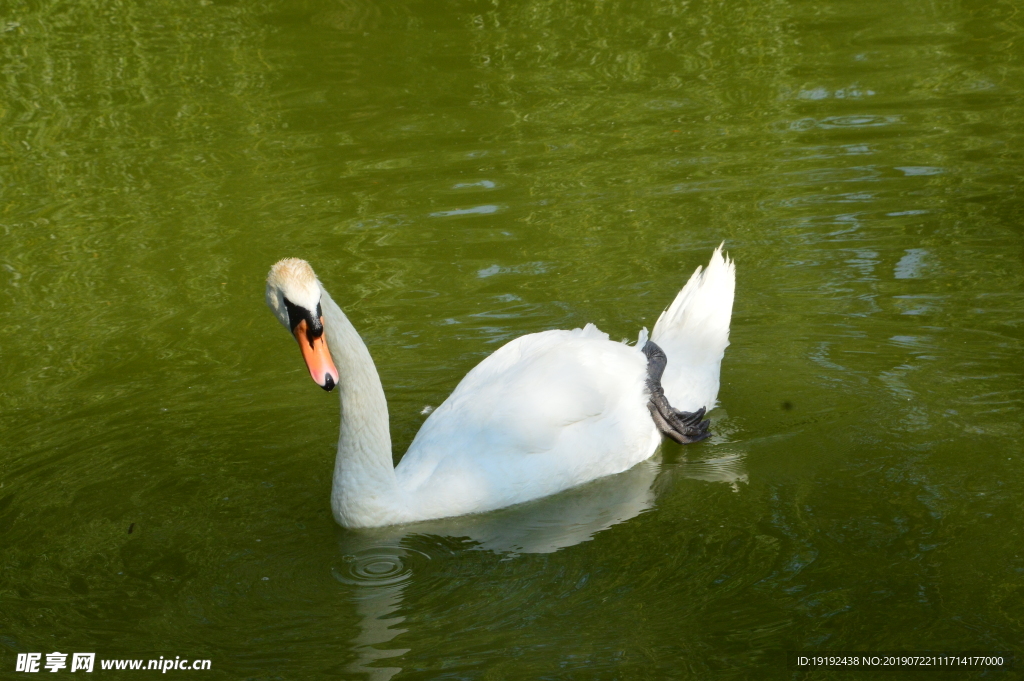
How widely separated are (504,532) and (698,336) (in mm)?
1697

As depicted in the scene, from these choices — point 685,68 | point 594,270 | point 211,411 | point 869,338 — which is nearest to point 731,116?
point 685,68

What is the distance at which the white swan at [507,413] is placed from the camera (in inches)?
207

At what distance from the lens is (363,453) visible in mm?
5348

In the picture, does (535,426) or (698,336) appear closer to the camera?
(535,426)

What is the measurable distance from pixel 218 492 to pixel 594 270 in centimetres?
337

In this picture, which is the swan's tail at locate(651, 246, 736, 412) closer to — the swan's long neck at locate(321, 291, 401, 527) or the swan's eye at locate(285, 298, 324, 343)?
the swan's long neck at locate(321, 291, 401, 527)

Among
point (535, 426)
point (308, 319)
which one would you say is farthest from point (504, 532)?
point (308, 319)

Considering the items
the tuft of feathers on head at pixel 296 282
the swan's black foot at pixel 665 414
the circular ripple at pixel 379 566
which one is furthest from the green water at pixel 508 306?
the tuft of feathers on head at pixel 296 282

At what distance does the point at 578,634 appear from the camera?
15.2 ft

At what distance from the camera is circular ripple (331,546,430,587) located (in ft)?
16.8

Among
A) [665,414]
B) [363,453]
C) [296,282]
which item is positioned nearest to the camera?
[296,282]

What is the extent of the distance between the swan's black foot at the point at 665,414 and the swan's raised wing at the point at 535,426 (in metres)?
0.05

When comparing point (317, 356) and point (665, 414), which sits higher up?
point (317, 356)

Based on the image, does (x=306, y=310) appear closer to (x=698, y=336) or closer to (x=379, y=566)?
(x=379, y=566)
